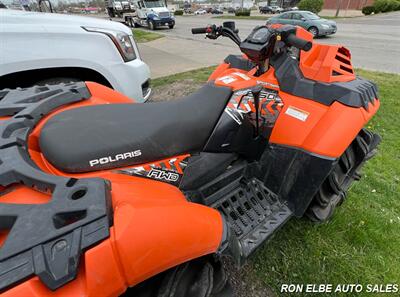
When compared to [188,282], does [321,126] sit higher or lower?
higher

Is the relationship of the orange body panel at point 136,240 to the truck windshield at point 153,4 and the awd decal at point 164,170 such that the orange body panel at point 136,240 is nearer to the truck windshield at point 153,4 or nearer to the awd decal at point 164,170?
the awd decal at point 164,170

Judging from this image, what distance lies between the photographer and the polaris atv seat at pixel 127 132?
1212 millimetres

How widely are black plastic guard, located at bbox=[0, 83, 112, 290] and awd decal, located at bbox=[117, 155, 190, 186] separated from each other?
0.37 metres

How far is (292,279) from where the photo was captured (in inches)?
77.5

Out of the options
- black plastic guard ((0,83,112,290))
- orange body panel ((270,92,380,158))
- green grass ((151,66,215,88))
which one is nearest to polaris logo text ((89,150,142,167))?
black plastic guard ((0,83,112,290))

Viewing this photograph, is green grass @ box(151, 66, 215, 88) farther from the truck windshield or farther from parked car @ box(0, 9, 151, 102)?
the truck windshield

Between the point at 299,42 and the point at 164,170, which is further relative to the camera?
the point at 299,42

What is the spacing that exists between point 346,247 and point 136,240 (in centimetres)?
200

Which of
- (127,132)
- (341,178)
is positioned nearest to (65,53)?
(127,132)

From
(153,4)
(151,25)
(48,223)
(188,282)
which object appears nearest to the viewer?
(48,223)

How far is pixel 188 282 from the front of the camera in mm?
1070

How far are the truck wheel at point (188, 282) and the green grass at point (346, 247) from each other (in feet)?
3.10

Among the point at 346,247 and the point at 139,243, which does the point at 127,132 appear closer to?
the point at 139,243

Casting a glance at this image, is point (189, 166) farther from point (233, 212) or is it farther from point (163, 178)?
point (233, 212)
